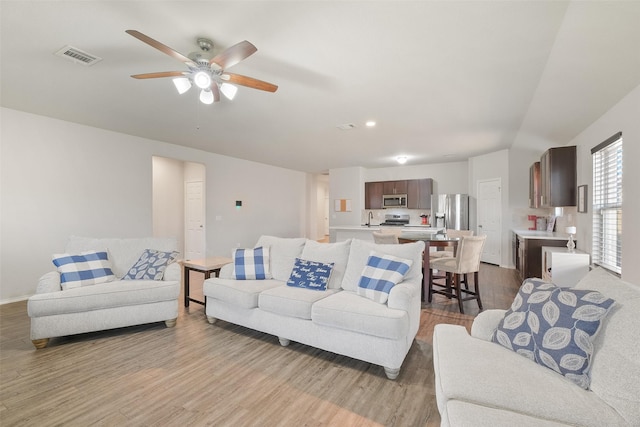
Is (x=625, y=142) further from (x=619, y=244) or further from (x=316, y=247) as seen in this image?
(x=316, y=247)

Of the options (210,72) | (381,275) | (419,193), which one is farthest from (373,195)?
(210,72)

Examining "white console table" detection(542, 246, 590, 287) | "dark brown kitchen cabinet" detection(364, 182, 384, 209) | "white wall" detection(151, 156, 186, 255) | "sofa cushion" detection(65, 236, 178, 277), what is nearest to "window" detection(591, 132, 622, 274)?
"white console table" detection(542, 246, 590, 287)

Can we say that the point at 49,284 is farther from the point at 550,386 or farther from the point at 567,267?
the point at 567,267

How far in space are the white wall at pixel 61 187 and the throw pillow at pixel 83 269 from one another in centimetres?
166

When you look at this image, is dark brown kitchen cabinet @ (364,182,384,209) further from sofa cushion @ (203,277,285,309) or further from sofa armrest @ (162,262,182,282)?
sofa armrest @ (162,262,182,282)

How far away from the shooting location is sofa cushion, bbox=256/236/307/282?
3242 mm

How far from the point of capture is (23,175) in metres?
3.98

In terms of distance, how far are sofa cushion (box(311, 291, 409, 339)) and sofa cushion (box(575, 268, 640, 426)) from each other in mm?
1060

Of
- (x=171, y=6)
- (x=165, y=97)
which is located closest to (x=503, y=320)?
(x=171, y=6)

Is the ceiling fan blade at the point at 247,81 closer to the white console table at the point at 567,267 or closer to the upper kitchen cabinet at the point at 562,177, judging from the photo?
the white console table at the point at 567,267

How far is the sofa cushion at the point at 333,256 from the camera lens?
2945 millimetres

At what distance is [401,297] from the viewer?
227 centimetres

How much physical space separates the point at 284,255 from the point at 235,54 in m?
2.09

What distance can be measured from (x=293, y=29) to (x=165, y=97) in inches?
85.6
